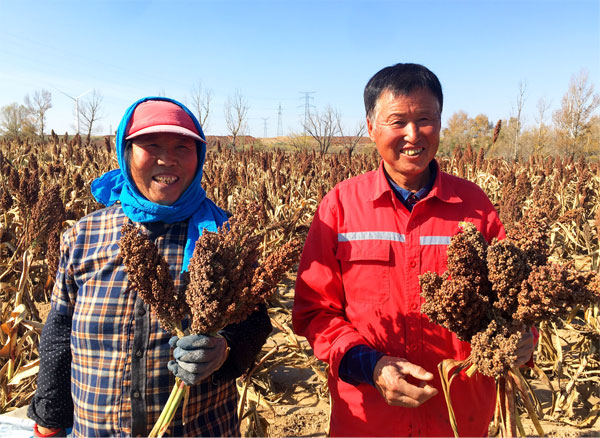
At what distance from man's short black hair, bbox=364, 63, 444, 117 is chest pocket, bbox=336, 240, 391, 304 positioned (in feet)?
1.99

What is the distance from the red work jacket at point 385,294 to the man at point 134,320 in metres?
0.31

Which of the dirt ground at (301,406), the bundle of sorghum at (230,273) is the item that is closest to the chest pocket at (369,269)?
the bundle of sorghum at (230,273)

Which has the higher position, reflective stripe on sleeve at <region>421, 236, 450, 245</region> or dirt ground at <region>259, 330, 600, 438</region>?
reflective stripe on sleeve at <region>421, 236, 450, 245</region>

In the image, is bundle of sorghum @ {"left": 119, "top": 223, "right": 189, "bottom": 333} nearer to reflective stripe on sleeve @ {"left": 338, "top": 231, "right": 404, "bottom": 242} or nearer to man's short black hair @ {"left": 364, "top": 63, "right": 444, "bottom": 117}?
reflective stripe on sleeve @ {"left": 338, "top": 231, "right": 404, "bottom": 242}

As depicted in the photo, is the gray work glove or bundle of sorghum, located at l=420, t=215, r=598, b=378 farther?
the gray work glove

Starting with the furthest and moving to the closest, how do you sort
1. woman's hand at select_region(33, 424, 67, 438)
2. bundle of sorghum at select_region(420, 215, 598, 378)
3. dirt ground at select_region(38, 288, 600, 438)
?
1. dirt ground at select_region(38, 288, 600, 438)
2. woman's hand at select_region(33, 424, 67, 438)
3. bundle of sorghum at select_region(420, 215, 598, 378)

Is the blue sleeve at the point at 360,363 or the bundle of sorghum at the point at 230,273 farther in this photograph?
the blue sleeve at the point at 360,363

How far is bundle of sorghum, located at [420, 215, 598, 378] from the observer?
1.13 meters

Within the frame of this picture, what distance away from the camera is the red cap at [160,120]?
1.56 meters

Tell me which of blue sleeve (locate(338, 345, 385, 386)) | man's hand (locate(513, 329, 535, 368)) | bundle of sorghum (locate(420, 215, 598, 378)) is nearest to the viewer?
bundle of sorghum (locate(420, 215, 598, 378))

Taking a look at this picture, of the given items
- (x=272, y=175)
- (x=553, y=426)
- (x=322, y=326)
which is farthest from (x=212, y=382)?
(x=272, y=175)

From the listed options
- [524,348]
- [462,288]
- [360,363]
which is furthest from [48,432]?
[524,348]

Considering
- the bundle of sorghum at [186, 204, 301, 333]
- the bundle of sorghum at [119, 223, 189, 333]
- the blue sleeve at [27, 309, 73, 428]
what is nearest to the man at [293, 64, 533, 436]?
the bundle of sorghum at [186, 204, 301, 333]

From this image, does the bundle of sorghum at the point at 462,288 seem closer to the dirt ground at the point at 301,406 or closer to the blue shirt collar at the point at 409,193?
the blue shirt collar at the point at 409,193
